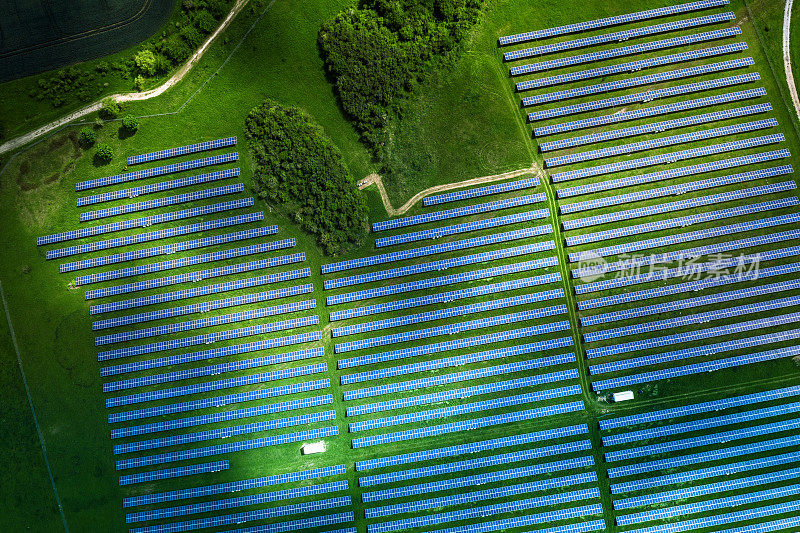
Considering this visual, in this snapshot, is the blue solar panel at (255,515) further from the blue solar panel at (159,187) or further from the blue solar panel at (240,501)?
the blue solar panel at (159,187)

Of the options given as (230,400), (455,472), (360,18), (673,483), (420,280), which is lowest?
(673,483)

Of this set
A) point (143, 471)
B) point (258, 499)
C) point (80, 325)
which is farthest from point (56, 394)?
point (258, 499)

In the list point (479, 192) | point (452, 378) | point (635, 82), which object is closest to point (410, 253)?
point (479, 192)

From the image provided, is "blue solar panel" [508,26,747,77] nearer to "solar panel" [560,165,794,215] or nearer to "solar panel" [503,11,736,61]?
"solar panel" [503,11,736,61]

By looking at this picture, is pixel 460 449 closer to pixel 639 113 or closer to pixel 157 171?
pixel 639 113

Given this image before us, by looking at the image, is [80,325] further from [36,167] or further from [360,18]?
[360,18]
